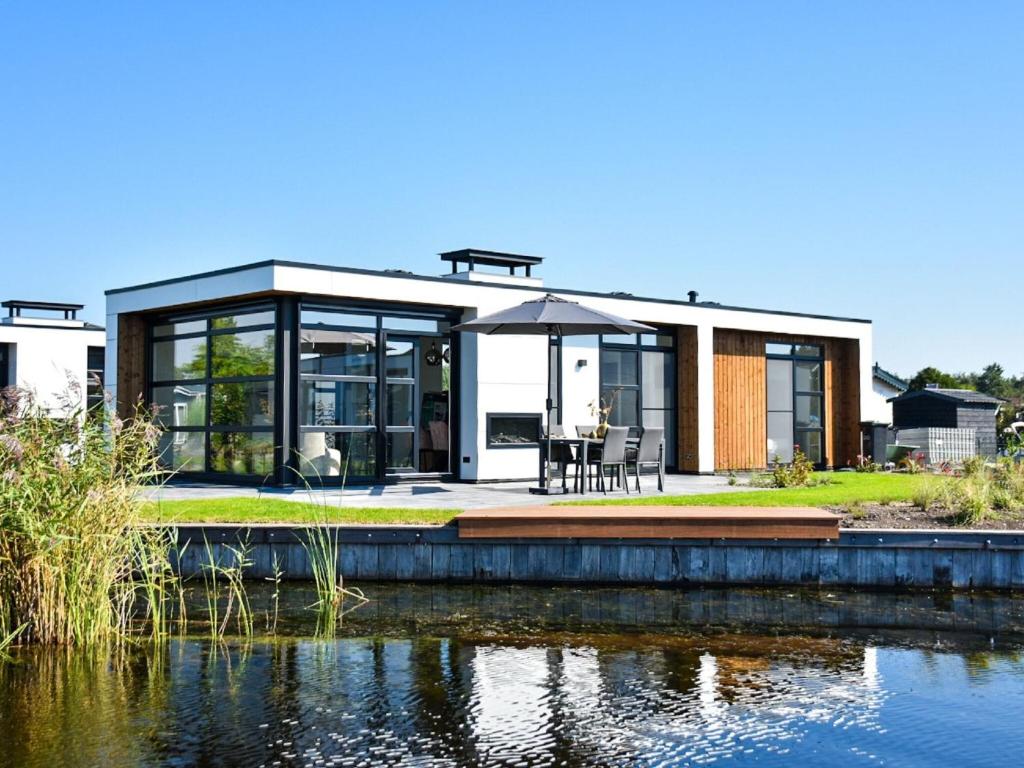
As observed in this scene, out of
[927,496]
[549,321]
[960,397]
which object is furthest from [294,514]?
[960,397]

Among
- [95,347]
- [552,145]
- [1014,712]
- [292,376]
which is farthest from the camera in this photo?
[95,347]

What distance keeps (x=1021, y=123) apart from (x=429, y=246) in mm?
9117

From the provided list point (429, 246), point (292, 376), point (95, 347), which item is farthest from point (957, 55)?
point (95, 347)

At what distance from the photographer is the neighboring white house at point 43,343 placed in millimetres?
21953

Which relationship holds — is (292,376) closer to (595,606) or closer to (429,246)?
(429,246)

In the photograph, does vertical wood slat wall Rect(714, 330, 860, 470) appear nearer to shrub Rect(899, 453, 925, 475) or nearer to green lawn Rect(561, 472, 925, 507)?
shrub Rect(899, 453, 925, 475)

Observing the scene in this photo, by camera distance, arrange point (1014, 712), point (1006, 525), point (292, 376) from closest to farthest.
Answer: point (1014, 712), point (1006, 525), point (292, 376)

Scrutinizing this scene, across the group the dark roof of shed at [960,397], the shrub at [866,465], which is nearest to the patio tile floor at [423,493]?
the shrub at [866,465]

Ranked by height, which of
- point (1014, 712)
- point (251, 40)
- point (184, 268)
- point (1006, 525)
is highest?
point (251, 40)

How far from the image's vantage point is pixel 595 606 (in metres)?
7.57

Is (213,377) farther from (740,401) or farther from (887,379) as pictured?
(887,379)

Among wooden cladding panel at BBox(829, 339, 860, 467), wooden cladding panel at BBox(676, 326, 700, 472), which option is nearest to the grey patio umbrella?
wooden cladding panel at BBox(676, 326, 700, 472)

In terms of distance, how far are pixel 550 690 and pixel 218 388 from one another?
9.27 meters

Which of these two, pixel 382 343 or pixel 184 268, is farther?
pixel 184 268
